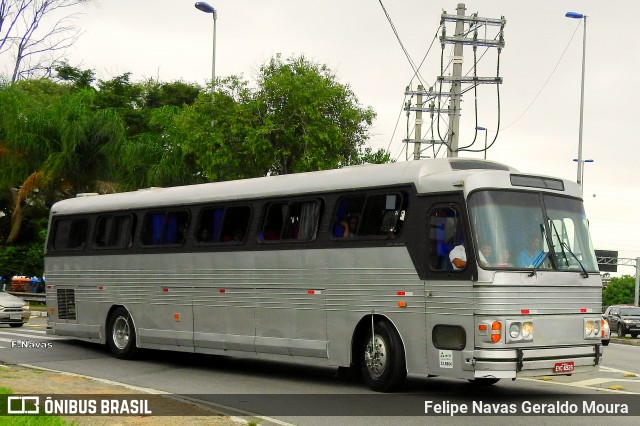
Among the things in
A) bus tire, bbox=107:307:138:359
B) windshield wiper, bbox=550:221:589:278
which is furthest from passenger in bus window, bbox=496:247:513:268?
bus tire, bbox=107:307:138:359

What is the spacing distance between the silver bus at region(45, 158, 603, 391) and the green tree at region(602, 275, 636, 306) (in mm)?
148134

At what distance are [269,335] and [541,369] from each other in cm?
509

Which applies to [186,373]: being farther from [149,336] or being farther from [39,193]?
[39,193]

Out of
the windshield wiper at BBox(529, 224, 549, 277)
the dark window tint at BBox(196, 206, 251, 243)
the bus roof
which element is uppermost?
the bus roof

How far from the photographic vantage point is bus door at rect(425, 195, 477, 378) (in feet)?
44.6

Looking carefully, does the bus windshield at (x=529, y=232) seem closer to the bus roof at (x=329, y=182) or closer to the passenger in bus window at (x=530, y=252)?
the passenger in bus window at (x=530, y=252)

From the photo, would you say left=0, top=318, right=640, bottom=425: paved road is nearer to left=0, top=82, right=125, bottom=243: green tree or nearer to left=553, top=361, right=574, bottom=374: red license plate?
left=553, top=361, right=574, bottom=374: red license plate

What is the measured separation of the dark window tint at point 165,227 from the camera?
62.8 feet

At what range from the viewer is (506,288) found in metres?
13.5

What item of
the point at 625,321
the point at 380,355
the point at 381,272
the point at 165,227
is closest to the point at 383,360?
the point at 380,355

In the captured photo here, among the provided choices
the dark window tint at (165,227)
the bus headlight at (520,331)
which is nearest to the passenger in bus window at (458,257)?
the bus headlight at (520,331)

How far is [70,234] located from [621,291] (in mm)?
148944

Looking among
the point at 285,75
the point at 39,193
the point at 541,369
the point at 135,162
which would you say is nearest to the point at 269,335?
the point at 541,369

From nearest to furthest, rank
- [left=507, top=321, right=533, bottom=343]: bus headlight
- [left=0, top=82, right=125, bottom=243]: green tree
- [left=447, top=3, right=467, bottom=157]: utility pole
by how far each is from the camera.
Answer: [left=507, top=321, right=533, bottom=343]: bus headlight < [left=447, top=3, right=467, bottom=157]: utility pole < [left=0, top=82, right=125, bottom=243]: green tree
